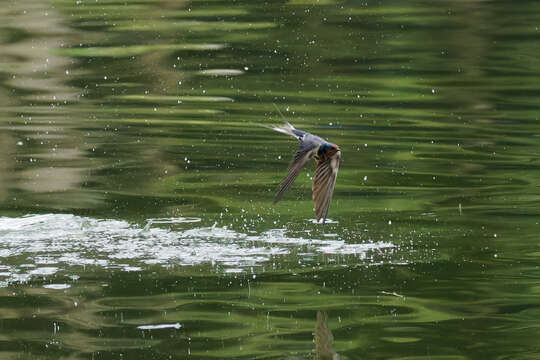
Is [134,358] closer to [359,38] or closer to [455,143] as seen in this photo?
[455,143]

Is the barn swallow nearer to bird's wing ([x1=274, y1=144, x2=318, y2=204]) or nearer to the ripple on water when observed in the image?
bird's wing ([x1=274, y1=144, x2=318, y2=204])

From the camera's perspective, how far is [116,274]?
641 centimetres

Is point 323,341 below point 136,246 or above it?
below

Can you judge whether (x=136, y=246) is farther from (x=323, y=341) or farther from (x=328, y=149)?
(x=323, y=341)

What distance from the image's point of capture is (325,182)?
6.11 meters

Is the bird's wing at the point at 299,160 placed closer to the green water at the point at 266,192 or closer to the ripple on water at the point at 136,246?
the green water at the point at 266,192

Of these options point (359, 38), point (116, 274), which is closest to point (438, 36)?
point (359, 38)

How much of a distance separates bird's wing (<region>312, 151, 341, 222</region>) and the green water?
395 millimetres

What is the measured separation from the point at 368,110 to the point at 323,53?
302 cm

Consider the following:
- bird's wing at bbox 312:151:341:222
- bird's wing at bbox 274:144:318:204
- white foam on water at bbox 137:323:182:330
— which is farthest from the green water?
bird's wing at bbox 274:144:318:204

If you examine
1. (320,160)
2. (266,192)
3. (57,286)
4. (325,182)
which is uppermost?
(320,160)

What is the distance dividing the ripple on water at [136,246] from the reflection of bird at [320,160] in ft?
2.04

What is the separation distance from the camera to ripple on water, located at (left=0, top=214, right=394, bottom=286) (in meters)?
6.58

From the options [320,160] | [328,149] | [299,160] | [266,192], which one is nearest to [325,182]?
[320,160]
